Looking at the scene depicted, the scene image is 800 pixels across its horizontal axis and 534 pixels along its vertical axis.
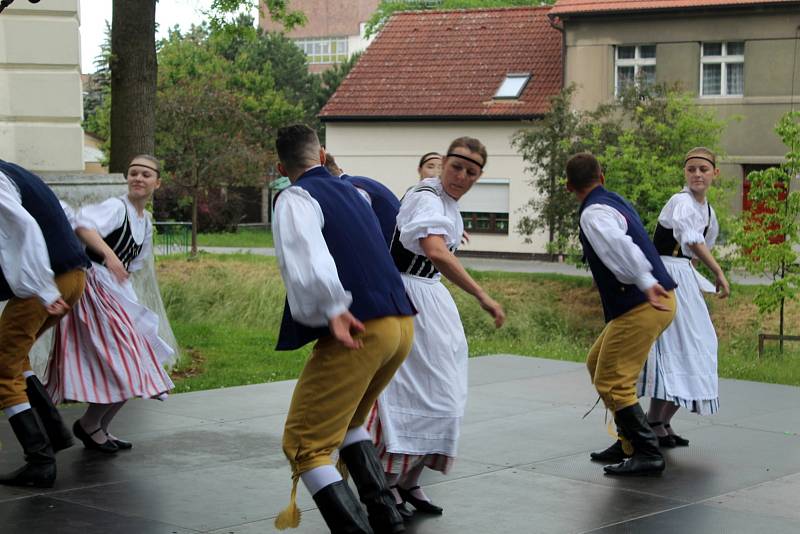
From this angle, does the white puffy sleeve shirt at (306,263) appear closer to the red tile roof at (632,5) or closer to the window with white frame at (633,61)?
the red tile roof at (632,5)

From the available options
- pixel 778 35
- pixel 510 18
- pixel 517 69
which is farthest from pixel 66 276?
pixel 510 18

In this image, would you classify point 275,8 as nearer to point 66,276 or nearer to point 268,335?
point 268,335

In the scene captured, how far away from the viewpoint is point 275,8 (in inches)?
619

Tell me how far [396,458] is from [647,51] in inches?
1142

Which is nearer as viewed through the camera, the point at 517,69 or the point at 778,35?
the point at 778,35

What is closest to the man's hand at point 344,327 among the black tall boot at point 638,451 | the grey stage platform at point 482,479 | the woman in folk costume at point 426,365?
the woman in folk costume at point 426,365

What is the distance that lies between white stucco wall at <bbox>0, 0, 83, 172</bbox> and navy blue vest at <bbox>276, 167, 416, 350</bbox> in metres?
6.02

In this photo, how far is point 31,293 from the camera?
616 cm

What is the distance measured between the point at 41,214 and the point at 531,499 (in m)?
3.02

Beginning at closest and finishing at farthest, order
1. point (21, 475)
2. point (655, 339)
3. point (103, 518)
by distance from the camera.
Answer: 1. point (103, 518)
2. point (21, 475)
3. point (655, 339)

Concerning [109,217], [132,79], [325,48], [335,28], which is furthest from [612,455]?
[325,48]

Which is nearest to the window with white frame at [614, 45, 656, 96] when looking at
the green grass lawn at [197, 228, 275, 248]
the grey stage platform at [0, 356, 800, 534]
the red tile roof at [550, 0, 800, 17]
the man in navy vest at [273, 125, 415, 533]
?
the red tile roof at [550, 0, 800, 17]

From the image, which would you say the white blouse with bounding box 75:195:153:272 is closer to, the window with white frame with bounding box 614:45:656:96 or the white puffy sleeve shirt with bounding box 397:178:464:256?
the white puffy sleeve shirt with bounding box 397:178:464:256

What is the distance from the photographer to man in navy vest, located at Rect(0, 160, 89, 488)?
6086 millimetres
